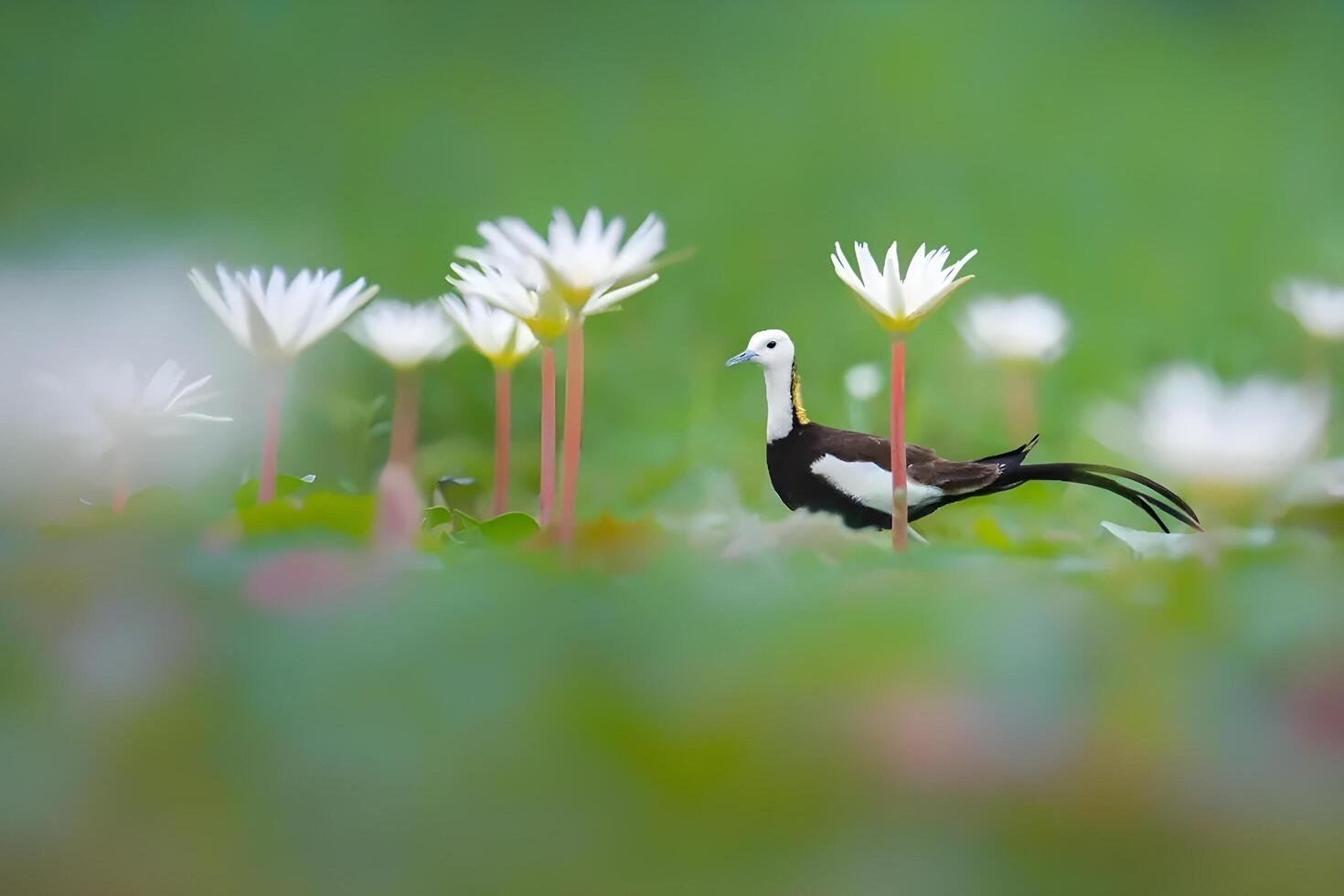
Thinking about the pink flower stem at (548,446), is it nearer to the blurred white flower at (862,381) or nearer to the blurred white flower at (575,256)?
the blurred white flower at (575,256)

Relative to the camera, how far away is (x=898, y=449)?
27 cm

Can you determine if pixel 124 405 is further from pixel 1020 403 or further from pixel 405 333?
pixel 1020 403

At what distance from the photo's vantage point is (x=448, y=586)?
8.3 inches

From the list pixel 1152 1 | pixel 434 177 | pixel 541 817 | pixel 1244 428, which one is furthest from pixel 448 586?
pixel 1152 1

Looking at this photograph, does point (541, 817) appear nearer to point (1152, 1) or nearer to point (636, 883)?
point (636, 883)

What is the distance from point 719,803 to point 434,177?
12.2 inches

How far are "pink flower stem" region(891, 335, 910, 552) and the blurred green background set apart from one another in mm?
29

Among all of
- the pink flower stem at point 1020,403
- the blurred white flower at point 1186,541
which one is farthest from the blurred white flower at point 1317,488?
the pink flower stem at point 1020,403

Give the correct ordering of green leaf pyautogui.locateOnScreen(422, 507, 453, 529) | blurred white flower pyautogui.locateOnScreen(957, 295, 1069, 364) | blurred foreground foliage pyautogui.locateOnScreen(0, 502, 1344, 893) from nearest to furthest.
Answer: blurred foreground foliage pyautogui.locateOnScreen(0, 502, 1344, 893)
green leaf pyautogui.locateOnScreen(422, 507, 453, 529)
blurred white flower pyautogui.locateOnScreen(957, 295, 1069, 364)

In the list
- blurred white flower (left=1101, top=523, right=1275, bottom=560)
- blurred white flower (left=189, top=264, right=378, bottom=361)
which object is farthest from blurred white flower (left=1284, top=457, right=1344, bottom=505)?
blurred white flower (left=189, top=264, right=378, bottom=361)

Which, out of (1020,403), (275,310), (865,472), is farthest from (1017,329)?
(275,310)

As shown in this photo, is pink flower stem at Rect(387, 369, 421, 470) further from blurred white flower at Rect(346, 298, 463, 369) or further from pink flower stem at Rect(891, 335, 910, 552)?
pink flower stem at Rect(891, 335, 910, 552)

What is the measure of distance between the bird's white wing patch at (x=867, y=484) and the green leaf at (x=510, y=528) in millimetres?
85

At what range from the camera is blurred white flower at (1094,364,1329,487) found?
219 millimetres
